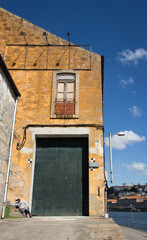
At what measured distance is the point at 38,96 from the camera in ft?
44.1

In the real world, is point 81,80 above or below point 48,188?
above

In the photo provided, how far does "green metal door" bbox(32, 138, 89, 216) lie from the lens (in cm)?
1182

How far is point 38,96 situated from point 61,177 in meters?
4.45

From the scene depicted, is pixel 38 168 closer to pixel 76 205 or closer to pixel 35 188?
pixel 35 188

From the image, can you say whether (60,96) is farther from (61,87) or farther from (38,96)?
(38,96)

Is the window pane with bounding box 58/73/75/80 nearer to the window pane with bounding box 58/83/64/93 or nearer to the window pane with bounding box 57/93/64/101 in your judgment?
the window pane with bounding box 58/83/64/93

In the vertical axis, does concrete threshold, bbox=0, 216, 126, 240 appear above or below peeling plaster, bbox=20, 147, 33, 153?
below

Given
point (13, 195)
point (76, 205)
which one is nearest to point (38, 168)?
point (13, 195)

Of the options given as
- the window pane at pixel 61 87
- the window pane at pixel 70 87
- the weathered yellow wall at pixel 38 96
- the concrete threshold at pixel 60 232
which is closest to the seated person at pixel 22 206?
the weathered yellow wall at pixel 38 96

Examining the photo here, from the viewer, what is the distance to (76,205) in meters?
11.8

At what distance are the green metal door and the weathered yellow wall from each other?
2.06ft

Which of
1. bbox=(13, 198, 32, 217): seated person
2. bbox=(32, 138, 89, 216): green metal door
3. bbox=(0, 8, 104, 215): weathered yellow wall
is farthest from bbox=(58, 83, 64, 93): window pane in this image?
bbox=(13, 198, 32, 217): seated person

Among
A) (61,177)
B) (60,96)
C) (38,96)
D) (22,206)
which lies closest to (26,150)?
(61,177)

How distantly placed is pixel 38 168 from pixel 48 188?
111 centimetres
